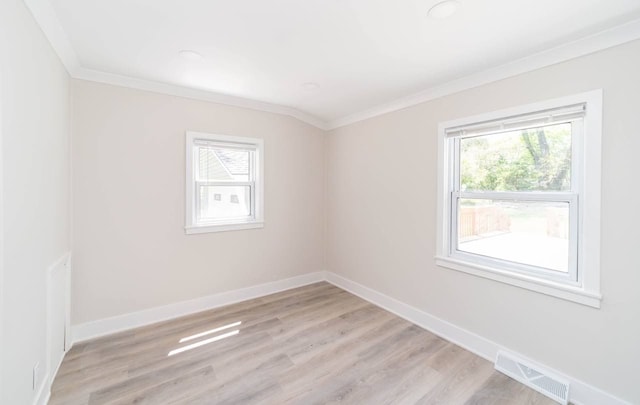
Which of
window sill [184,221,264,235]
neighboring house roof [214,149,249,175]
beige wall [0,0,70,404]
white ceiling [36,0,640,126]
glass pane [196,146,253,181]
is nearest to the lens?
beige wall [0,0,70,404]

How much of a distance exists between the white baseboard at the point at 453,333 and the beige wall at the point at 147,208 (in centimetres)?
119

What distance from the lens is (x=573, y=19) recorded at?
1.59m

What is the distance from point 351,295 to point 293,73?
8.92ft

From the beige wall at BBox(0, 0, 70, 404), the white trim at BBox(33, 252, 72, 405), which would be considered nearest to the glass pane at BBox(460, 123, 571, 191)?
the beige wall at BBox(0, 0, 70, 404)

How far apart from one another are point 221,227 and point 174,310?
39.3 inches

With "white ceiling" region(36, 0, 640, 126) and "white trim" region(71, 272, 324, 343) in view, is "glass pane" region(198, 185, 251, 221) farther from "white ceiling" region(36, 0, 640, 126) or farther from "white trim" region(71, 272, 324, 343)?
"white ceiling" region(36, 0, 640, 126)

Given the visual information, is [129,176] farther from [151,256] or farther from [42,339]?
[42,339]

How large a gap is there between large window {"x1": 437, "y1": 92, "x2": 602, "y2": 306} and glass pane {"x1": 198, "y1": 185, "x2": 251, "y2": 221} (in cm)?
230

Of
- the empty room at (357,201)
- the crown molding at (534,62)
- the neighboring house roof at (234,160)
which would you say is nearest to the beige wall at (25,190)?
the empty room at (357,201)

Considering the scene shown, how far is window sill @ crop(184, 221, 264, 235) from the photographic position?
2.98m

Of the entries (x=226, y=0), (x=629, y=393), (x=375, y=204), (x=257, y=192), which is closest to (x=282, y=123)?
(x=257, y=192)

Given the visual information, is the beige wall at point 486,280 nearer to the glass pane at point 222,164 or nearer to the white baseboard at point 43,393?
the glass pane at point 222,164

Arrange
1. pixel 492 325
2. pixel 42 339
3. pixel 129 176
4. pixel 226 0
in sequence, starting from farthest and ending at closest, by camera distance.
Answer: pixel 129 176 < pixel 492 325 < pixel 42 339 < pixel 226 0

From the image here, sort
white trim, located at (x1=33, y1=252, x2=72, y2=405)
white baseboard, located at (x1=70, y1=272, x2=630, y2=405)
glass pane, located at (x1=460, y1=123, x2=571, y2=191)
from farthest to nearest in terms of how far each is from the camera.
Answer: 1. glass pane, located at (x1=460, y1=123, x2=571, y2=191)
2. white baseboard, located at (x1=70, y1=272, x2=630, y2=405)
3. white trim, located at (x1=33, y1=252, x2=72, y2=405)
